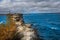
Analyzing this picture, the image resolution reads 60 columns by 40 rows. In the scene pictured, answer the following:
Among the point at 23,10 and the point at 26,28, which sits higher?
the point at 23,10

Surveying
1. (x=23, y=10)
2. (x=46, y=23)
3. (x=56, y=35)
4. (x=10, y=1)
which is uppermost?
(x=10, y=1)

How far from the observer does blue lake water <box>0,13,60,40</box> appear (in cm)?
376

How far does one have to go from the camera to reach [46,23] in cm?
409

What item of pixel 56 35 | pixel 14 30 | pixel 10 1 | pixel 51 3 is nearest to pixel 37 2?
pixel 51 3

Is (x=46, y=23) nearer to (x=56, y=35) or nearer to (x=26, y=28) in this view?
(x=56, y=35)

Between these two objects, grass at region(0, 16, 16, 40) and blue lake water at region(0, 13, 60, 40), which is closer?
grass at region(0, 16, 16, 40)

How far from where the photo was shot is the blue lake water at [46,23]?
12.3 feet

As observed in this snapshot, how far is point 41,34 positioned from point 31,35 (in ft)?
2.59

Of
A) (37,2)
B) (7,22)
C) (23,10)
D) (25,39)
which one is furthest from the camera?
(37,2)

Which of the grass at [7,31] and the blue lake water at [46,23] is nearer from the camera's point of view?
the grass at [7,31]

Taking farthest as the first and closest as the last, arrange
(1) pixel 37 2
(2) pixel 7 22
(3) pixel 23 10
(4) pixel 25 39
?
(1) pixel 37 2, (3) pixel 23 10, (2) pixel 7 22, (4) pixel 25 39

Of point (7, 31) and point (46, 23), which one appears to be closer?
point (7, 31)

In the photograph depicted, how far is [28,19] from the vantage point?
3.76 meters

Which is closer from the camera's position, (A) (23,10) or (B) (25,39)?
(B) (25,39)
